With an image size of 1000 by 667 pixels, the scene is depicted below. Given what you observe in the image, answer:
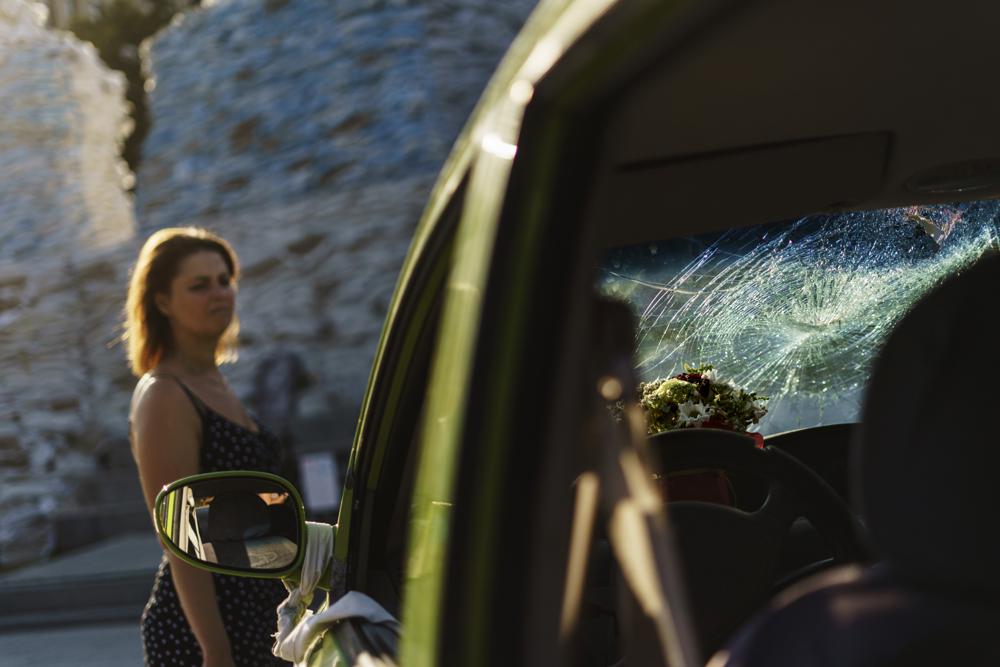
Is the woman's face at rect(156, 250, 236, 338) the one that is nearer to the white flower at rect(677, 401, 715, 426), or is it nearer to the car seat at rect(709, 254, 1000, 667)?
the white flower at rect(677, 401, 715, 426)

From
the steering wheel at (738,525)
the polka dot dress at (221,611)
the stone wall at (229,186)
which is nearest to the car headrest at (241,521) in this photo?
the steering wheel at (738,525)

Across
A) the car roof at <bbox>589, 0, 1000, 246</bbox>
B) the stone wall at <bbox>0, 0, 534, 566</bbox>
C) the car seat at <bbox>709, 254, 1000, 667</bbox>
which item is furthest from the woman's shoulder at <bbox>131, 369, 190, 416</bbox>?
the stone wall at <bbox>0, 0, 534, 566</bbox>

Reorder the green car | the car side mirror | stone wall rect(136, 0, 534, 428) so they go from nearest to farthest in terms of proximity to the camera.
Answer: the green car
the car side mirror
stone wall rect(136, 0, 534, 428)

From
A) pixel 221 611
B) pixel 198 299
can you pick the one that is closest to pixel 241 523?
pixel 221 611

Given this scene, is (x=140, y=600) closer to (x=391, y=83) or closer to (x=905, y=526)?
(x=391, y=83)

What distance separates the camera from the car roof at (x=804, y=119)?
1.02m

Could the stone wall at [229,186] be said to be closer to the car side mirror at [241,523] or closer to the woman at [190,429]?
the woman at [190,429]

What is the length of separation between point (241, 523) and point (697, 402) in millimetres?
638

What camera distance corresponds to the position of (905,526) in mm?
702

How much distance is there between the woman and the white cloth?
101cm

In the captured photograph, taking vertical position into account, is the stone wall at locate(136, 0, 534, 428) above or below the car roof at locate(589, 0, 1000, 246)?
Result: above

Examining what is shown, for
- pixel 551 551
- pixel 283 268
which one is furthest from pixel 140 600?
pixel 551 551

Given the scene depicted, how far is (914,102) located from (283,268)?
12996mm

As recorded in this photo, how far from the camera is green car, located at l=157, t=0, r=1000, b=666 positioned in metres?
0.83
